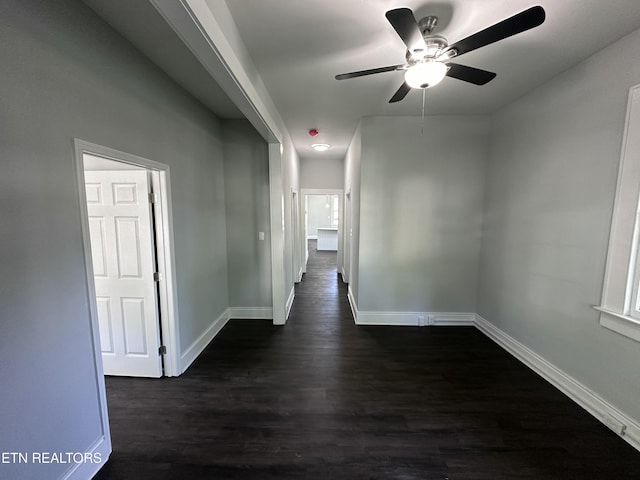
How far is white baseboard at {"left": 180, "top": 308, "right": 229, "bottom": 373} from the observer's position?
2.54 meters

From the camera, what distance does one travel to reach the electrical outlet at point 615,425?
1.75 metres

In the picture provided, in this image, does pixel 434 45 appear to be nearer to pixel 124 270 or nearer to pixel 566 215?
pixel 566 215

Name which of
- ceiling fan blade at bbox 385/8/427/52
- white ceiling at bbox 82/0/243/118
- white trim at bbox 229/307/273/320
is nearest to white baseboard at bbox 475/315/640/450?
ceiling fan blade at bbox 385/8/427/52

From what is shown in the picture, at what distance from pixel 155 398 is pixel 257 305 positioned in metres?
1.69

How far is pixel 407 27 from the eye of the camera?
51.1 inches

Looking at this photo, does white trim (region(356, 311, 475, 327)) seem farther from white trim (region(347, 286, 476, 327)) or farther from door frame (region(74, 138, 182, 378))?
door frame (region(74, 138, 182, 378))

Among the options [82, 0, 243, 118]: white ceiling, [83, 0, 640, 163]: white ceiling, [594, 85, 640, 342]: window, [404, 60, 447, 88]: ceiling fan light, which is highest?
[83, 0, 640, 163]: white ceiling

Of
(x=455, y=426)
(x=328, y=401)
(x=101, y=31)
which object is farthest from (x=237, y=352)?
(x=101, y=31)

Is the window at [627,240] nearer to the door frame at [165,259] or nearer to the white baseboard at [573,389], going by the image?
the white baseboard at [573,389]

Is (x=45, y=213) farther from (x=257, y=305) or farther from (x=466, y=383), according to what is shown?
(x=466, y=383)

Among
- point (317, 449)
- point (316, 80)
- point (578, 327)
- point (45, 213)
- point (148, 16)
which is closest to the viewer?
point (45, 213)

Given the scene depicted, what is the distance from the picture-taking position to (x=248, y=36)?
1.73 metres

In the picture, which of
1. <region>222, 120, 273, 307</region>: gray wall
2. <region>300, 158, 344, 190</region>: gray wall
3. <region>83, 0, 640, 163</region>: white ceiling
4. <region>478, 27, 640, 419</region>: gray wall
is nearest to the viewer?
<region>83, 0, 640, 163</region>: white ceiling

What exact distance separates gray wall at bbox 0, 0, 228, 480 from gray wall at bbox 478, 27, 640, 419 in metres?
3.50
